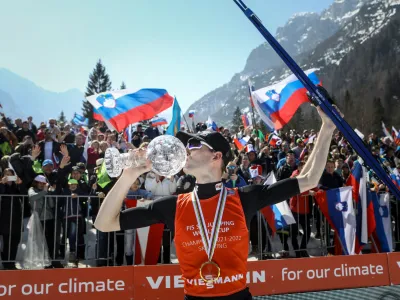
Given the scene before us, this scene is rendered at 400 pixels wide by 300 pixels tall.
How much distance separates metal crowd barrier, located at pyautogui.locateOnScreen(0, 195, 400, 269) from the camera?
23.4 ft

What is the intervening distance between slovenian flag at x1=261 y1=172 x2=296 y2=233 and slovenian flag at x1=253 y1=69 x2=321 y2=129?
304 cm

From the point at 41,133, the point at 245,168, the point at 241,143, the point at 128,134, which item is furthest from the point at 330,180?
the point at 41,133

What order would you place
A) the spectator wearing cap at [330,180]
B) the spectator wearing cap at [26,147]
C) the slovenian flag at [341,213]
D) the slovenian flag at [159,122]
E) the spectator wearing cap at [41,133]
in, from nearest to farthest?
the slovenian flag at [341,213]
the spectator wearing cap at [330,180]
the spectator wearing cap at [26,147]
the spectator wearing cap at [41,133]
the slovenian flag at [159,122]

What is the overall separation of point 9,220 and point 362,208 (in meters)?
6.65

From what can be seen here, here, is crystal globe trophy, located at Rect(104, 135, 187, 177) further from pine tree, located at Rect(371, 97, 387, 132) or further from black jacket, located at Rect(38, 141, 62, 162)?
pine tree, located at Rect(371, 97, 387, 132)

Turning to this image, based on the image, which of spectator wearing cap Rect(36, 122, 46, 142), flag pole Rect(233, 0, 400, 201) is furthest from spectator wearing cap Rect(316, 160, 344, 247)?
spectator wearing cap Rect(36, 122, 46, 142)

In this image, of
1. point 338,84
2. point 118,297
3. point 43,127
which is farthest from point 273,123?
point 338,84

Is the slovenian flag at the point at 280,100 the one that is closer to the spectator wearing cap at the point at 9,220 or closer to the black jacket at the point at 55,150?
the black jacket at the point at 55,150

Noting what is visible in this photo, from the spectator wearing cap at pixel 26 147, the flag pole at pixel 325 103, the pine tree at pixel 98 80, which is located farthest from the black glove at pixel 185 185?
the pine tree at pixel 98 80

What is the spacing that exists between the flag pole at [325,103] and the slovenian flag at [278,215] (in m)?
4.68

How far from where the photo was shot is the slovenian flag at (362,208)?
25.5 ft

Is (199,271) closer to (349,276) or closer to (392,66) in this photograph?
(349,276)

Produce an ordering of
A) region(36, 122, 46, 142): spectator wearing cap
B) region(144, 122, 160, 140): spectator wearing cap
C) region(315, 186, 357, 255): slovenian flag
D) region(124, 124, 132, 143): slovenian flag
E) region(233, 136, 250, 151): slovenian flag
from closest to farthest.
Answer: region(315, 186, 357, 255): slovenian flag < region(124, 124, 132, 143): slovenian flag < region(36, 122, 46, 142): spectator wearing cap < region(233, 136, 250, 151): slovenian flag < region(144, 122, 160, 140): spectator wearing cap

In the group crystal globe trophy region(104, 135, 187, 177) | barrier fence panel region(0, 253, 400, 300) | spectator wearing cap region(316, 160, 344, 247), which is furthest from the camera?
spectator wearing cap region(316, 160, 344, 247)
